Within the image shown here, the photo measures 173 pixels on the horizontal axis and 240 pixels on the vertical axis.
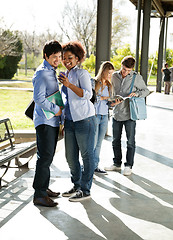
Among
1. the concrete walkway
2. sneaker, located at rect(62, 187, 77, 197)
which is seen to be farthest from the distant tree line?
sneaker, located at rect(62, 187, 77, 197)

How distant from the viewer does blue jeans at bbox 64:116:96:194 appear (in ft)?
11.1

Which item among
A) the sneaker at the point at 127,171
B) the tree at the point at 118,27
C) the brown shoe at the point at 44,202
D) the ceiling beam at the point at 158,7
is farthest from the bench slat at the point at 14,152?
the tree at the point at 118,27

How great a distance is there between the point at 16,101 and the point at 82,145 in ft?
81.4

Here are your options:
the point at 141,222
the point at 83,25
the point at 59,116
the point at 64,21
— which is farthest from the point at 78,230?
the point at 64,21

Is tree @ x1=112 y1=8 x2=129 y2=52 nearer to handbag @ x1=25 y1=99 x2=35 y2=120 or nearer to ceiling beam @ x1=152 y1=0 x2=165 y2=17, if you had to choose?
ceiling beam @ x1=152 y1=0 x2=165 y2=17

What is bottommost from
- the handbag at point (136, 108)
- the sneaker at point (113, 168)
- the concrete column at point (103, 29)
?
the sneaker at point (113, 168)

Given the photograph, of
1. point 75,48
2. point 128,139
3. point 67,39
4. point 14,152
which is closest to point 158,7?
point 67,39

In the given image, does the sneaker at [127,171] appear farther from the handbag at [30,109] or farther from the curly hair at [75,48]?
the curly hair at [75,48]

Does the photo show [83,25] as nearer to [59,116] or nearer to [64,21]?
[64,21]

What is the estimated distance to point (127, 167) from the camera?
14.8 feet

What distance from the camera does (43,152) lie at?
129 inches

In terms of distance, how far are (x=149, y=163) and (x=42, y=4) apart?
38071mm

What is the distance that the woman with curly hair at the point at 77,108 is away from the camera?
131 inches

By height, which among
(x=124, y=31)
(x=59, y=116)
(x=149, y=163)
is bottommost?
(x=149, y=163)
